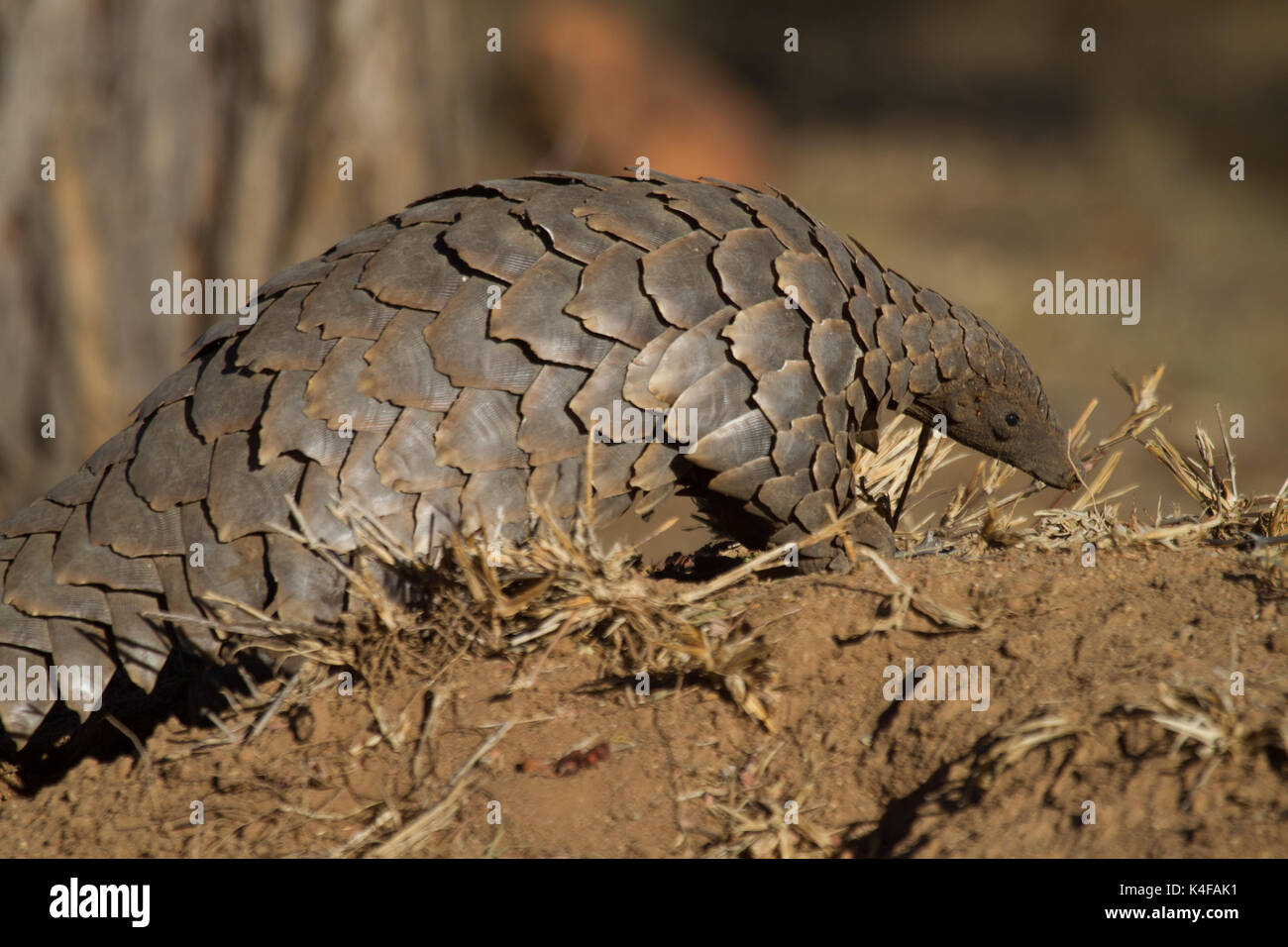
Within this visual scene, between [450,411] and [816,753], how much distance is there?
966 mm

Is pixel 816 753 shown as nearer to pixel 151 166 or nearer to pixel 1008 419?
pixel 1008 419

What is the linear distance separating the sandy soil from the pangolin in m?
0.27

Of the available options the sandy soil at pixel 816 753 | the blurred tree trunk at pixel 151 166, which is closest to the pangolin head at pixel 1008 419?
the sandy soil at pixel 816 753

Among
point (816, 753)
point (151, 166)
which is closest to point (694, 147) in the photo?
point (151, 166)

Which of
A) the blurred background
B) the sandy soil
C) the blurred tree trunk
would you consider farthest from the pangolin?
the blurred tree trunk

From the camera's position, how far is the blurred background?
12.8ft

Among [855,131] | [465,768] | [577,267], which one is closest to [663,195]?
[577,267]

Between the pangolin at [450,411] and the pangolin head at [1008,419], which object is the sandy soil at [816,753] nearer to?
the pangolin at [450,411]

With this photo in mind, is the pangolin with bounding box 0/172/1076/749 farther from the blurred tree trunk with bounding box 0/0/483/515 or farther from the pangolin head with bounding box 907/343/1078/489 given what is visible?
the blurred tree trunk with bounding box 0/0/483/515

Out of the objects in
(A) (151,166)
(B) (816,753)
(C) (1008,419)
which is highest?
(A) (151,166)

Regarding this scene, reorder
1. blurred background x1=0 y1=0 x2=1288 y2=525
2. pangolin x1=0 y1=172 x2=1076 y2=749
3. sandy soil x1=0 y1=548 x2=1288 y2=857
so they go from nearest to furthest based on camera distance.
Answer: sandy soil x1=0 y1=548 x2=1288 y2=857
pangolin x1=0 y1=172 x2=1076 y2=749
blurred background x1=0 y1=0 x2=1288 y2=525

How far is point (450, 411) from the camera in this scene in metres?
2.12

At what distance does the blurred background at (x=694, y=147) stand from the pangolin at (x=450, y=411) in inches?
66.1

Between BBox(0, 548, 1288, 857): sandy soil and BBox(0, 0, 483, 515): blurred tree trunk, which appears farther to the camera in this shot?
BBox(0, 0, 483, 515): blurred tree trunk
